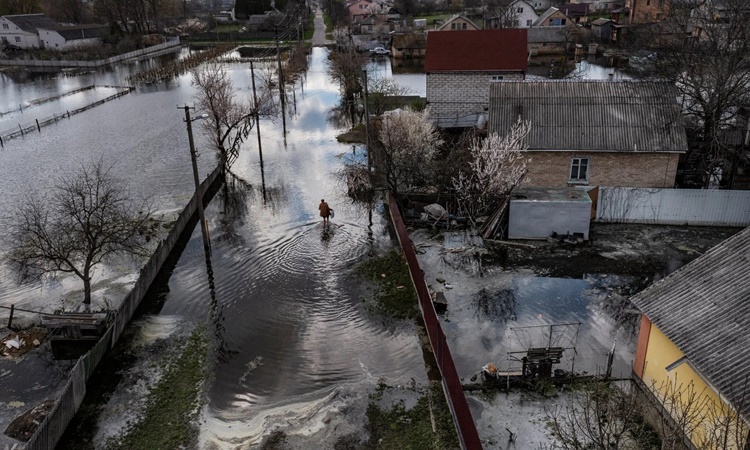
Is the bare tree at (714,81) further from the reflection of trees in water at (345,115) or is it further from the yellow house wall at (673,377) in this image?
the reflection of trees in water at (345,115)

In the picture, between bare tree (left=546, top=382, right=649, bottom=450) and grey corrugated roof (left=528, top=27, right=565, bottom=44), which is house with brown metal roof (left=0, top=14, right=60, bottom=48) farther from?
bare tree (left=546, top=382, right=649, bottom=450)

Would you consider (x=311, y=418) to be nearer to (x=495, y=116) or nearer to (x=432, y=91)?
(x=495, y=116)

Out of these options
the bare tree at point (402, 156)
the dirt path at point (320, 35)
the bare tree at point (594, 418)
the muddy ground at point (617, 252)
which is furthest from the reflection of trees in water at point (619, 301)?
the dirt path at point (320, 35)

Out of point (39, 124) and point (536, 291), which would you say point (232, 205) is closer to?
point (536, 291)

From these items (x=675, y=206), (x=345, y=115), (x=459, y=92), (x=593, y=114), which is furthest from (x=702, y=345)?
(x=345, y=115)

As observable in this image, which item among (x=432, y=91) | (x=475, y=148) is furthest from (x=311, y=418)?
(x=432, y=91)

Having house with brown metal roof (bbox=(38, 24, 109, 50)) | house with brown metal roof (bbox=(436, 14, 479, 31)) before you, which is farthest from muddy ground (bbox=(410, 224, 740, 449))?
house with brown metal roof (bbox=(38, 24, 109, 50))
